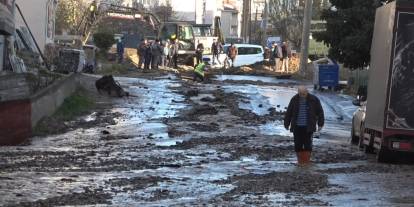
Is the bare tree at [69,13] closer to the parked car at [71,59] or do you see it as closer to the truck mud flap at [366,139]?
the parked car at [71,59]

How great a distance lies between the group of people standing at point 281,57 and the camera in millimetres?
49156

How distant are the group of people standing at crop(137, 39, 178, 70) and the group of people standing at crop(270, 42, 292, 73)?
22.7 feet

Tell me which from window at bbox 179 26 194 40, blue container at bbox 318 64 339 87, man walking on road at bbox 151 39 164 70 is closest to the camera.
Result: blue container at bbox 318 64 339 87

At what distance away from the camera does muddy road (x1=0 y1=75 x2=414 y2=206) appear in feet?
32.2

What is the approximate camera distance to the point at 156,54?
43375 mm

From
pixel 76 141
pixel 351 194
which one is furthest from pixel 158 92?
pixel 351 194

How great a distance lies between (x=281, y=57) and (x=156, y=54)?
10060 millimetres

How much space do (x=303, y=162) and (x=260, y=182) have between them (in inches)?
103

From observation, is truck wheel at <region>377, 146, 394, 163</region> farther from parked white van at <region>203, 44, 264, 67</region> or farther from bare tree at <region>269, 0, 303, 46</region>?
bare tree at <region>269, 0, 303, 46</region>

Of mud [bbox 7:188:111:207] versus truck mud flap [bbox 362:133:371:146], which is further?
truck mud flap [bbox 362:133:371:146]

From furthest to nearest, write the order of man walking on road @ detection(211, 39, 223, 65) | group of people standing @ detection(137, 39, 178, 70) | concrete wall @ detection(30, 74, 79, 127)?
man walking on road @ detection(211, 39, 223, 65) < group of people standing @ detection(137, 39, 178, 70) < concrete wall @ detection(30, 74, 79, 127)

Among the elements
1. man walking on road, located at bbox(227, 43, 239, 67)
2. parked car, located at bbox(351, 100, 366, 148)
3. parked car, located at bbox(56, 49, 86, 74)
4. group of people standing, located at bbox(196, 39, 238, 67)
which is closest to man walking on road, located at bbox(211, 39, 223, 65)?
group of people standing, located at bbox(196, 39, 238, 67)

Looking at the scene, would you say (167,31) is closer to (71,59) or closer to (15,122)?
(71,59)

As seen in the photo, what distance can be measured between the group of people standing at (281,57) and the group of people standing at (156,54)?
691 cm
